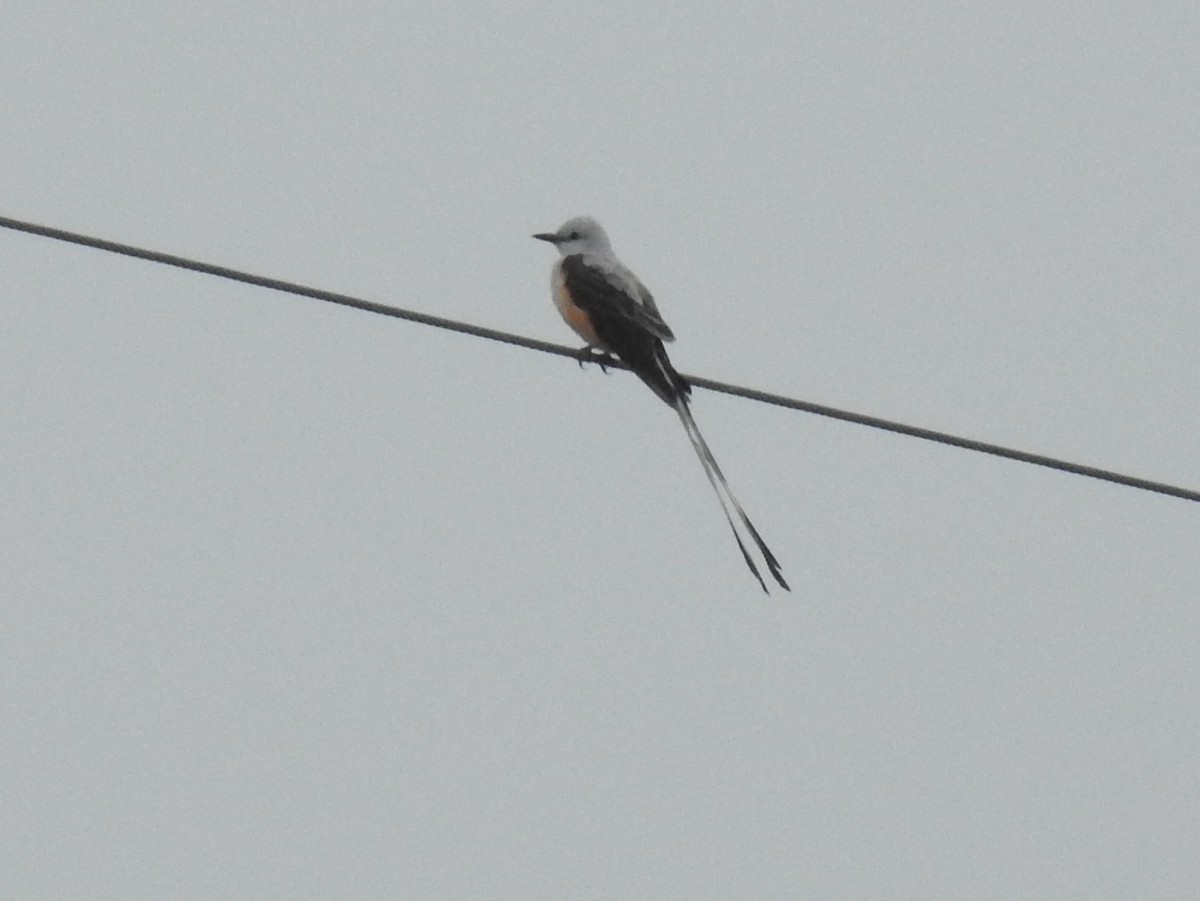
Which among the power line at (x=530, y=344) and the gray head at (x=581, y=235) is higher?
the gray head at (x=581, y=235)

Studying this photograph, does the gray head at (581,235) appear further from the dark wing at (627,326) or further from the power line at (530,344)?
the power line at (530,344)

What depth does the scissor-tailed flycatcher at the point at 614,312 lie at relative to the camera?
6145 mm

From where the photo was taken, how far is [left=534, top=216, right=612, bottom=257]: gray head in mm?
7496

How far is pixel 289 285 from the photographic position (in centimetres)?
454

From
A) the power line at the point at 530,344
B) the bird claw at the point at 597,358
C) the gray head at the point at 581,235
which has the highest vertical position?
the gray head at the point at 581,235

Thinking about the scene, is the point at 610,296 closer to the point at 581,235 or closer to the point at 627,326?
the point at 627,326

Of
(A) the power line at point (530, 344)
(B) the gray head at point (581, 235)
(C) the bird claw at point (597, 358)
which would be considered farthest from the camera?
(B) the gray head at point (581, 235)

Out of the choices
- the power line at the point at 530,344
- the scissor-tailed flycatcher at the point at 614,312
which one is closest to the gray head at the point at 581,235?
the scissor-tailed flycatcher at the point at 614,312

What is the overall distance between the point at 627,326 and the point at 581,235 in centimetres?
106

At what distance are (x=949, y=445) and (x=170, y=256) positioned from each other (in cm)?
172

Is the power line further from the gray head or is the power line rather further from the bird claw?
the gray head

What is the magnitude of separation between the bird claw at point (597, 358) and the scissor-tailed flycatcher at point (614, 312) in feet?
0.11

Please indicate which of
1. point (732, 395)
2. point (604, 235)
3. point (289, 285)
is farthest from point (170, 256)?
point (604, 235)

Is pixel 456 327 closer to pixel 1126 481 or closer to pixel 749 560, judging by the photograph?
pixel 749 560
